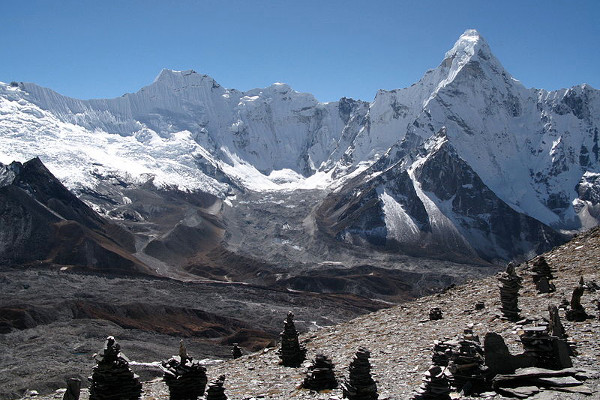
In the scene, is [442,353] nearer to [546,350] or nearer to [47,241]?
[546,350]

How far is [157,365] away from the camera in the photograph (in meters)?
58.8

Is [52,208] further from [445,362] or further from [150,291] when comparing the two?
[445,362]

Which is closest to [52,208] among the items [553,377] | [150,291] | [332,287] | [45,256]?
[45,256]

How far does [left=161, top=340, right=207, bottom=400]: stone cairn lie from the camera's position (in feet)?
55.6

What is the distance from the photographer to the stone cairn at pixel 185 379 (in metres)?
16.9

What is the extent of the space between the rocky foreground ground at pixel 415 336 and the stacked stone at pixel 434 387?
1.20 m

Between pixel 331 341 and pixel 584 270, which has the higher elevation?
pixel 584 270

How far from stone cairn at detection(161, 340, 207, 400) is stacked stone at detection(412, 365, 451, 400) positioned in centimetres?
683

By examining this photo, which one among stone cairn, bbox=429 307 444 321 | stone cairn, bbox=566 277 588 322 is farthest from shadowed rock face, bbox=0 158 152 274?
stone cairn, bbox=566 277 588 322

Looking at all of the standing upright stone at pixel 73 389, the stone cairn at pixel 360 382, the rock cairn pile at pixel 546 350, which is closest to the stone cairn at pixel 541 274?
the rock cairn pile at pixel 546 350

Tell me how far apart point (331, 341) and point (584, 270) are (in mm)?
13211

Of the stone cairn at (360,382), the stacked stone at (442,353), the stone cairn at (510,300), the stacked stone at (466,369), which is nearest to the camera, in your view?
the stacked stone at (466,369)

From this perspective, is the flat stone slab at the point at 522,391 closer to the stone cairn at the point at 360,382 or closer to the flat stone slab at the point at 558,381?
the flat stone slab at the point at 558,381

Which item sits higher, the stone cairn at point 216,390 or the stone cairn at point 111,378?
the stone cairn at point 111,378
